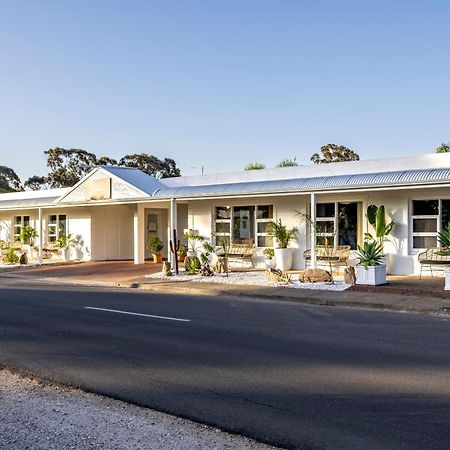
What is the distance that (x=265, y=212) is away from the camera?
22203 millimetres

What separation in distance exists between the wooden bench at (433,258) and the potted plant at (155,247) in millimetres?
12888

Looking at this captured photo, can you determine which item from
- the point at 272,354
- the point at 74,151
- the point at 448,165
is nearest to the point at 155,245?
the point at 448,165

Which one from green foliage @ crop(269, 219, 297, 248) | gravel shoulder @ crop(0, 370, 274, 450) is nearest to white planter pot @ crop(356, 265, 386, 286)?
green foliage @ crop(269, 219, 297, 248)

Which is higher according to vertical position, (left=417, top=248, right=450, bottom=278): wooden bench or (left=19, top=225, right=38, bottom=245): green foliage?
(left=19, top=225, right=38, bottom=245): green foliage

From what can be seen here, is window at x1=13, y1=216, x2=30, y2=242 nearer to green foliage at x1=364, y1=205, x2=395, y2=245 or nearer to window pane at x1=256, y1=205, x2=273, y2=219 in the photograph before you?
window pane at x1=256, y1=205, x2=273, y2=219

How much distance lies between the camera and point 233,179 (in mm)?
25109

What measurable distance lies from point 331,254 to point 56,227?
17.1 m

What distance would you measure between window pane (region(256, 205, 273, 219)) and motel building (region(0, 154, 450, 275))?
0.04m

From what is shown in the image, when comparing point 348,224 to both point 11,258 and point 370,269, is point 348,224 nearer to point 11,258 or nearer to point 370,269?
point 370,269

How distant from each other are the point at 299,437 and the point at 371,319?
6.94 metres

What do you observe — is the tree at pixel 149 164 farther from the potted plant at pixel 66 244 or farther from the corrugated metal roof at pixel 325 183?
the corrugated metal roof at pixel 325 183

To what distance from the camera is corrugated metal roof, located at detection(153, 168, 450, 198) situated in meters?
16.2

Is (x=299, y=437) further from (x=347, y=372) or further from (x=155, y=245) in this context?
(x=155, y=245)

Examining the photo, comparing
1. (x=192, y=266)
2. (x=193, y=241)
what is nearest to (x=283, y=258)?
(x=192, y=266)
